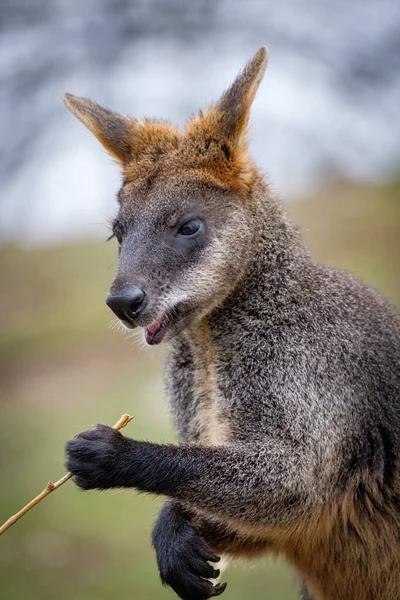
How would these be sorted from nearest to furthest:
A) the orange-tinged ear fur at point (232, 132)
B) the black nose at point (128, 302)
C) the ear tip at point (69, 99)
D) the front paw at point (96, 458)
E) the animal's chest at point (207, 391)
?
the front paw at point (96, 458) → the black nose at point (128, 302) → the animal's chest at point (207, 391) → the orange-tinged ear fur at point (232, 132) → the ear tip at point (69, 99)

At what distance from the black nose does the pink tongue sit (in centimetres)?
24

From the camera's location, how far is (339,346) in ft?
22.4

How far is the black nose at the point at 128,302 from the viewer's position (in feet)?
20.7

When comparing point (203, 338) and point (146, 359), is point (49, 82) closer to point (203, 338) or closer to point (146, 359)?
point (146, 359)

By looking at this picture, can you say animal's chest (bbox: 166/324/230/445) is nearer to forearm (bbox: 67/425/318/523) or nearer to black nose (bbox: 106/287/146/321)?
forearm (bbox: 67/425/318/523)

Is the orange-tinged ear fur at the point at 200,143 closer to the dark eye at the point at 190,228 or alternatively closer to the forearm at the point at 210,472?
the dark eye at the point at 190,228

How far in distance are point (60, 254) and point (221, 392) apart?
47.1 feet

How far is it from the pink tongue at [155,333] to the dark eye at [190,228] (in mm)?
675

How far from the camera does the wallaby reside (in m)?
6.35

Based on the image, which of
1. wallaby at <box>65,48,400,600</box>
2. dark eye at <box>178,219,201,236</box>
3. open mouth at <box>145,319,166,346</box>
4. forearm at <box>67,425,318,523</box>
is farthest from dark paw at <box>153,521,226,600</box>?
dark eye at <box>178,219,201,236</box>

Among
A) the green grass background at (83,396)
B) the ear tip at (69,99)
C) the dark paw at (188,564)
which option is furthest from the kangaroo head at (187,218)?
the green grass background at (83,396)

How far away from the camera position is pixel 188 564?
651 centimetres

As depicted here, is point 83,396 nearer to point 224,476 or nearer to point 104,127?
point 104,127

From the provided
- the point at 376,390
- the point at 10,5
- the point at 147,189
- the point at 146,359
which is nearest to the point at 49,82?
the point at 10,5
